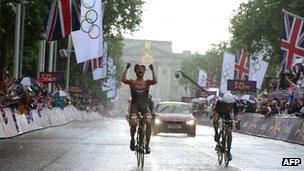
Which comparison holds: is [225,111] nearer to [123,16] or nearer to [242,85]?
[242,85]

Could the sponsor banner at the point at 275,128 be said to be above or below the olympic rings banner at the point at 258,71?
below

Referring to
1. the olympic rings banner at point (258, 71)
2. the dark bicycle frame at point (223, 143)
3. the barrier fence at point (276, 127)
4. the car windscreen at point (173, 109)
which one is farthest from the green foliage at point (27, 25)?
the dark bicycle frame at point (223, 143)

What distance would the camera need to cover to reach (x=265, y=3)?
6209 cm

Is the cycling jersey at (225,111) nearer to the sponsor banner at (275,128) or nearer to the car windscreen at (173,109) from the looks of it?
the sponsor banner at (275,128)

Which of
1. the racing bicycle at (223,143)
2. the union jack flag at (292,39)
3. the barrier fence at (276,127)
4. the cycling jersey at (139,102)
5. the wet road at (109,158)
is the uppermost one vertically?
the union jack flag at (292,39)

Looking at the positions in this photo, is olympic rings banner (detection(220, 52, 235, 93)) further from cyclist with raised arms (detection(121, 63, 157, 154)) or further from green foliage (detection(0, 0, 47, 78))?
cyclist with raised arms (detection(121, 63, 157, 154))

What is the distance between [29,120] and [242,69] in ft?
91.2

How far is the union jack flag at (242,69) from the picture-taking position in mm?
57219

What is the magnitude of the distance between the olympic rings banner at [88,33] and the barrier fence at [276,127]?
9003 mm

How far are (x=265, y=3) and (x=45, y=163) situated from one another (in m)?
47.7

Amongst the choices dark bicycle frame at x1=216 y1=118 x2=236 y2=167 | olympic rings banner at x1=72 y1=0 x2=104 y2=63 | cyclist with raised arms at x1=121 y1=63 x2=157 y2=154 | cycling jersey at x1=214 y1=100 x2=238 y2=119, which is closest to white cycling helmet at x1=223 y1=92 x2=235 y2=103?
cycling jersey at x1=214 y1=100 x2=238 y2=119

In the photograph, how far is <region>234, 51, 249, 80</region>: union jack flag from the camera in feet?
188

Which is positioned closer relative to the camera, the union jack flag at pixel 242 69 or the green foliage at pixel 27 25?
the green foliage at pixel 27 25

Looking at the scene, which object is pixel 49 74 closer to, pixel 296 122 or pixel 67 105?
pixel 67 105
